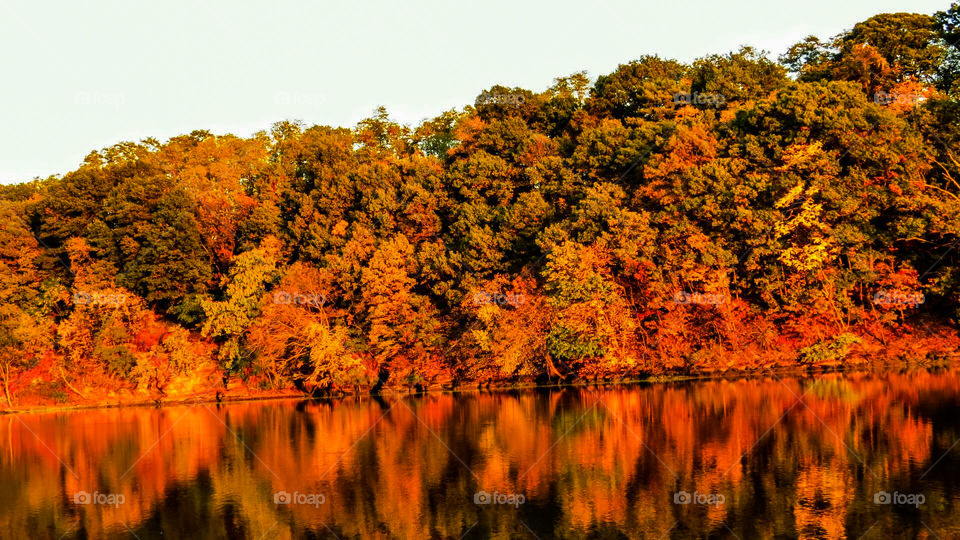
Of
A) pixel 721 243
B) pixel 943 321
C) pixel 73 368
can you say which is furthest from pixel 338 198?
pixel 943 321

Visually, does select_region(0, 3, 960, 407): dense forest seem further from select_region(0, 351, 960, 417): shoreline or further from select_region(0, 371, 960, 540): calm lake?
select_region(0, 371, 960, 540): calm lake

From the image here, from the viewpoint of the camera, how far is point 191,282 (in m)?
64.7

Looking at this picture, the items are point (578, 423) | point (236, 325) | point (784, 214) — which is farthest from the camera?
point (236, 325)

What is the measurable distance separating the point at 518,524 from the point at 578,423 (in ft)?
54.0

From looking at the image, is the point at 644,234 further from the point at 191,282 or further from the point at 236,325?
the point at 191,282

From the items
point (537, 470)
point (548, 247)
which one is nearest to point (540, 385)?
point (548, 247)

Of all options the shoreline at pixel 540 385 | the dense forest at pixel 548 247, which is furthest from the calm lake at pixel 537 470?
the dense forest at pixel 548 247

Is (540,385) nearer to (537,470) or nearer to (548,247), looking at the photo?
(548,247)

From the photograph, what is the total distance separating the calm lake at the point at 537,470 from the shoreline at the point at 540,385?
4219 mm

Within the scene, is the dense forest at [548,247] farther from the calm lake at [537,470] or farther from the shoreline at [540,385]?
the calm lake at [537,470]

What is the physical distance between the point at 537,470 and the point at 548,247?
87.2 feet

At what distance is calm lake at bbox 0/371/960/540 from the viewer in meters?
23.4

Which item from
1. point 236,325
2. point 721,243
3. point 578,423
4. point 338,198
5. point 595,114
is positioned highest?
point 595,114

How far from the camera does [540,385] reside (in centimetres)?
5797
